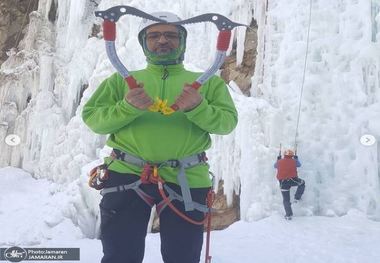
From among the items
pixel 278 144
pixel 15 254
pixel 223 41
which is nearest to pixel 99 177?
pixel 223 41

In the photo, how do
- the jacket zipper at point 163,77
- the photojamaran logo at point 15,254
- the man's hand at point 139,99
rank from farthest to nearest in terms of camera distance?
the photojamaran logo at point 15,254
the jacket zipper at point 163,77
the man's hand at point 139,99

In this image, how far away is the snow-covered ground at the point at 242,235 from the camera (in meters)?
5.10

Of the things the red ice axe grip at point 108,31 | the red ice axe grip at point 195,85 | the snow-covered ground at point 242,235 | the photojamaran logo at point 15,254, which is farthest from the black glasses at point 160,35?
the photojamaran logo at point 15,254

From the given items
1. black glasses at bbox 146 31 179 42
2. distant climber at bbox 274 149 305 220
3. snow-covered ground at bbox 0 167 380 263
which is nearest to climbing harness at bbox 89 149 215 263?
black glasses at bbox 146 31 179 42

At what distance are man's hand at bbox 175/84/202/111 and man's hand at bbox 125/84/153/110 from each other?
0.12 metres

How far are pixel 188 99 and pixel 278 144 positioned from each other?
6051 millimetres

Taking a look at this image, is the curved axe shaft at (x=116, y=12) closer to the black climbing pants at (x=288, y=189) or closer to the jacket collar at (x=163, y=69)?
the jacket collar at (x=163, y=69)

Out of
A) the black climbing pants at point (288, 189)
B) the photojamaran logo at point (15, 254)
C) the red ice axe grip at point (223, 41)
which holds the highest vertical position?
the red ice axe grip at point (223, 41)

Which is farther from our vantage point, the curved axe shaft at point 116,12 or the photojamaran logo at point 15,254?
the photojamaran logo at point 15,254

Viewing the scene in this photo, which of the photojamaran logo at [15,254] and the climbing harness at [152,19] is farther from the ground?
the climbing harness at [152,19]

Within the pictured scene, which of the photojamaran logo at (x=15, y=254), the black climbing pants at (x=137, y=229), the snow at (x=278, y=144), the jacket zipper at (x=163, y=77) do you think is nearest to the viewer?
the black climbing pants at (x=137, y=229)

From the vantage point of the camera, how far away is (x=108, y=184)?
2.04 metres

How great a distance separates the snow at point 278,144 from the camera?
654cm

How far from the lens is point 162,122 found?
198 centimetres
